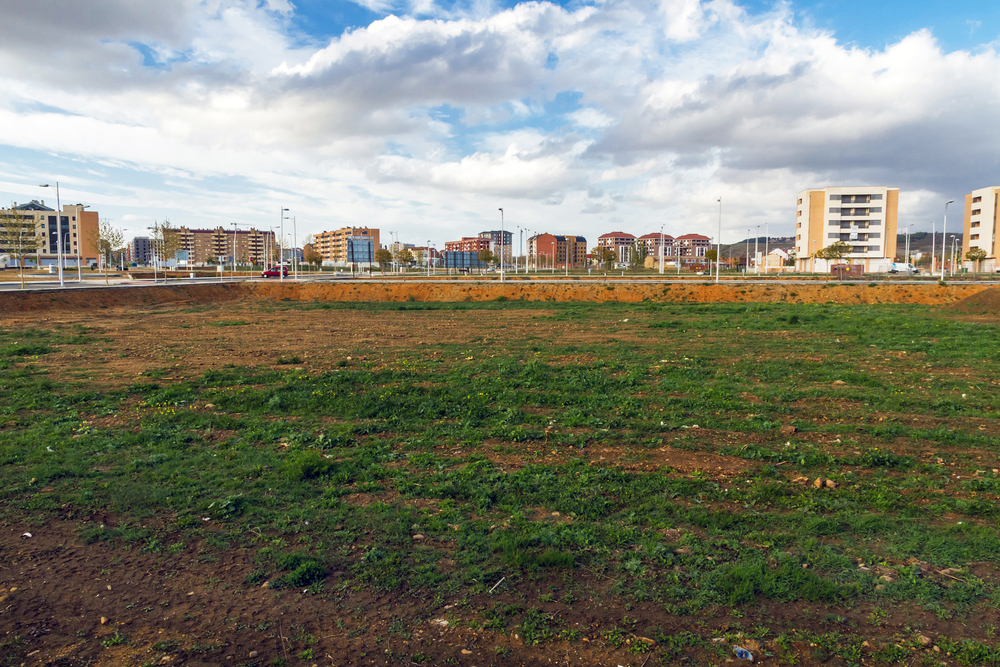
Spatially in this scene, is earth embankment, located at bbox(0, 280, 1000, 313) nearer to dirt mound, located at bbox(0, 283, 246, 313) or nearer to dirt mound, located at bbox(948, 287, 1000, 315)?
dirt mound, located at bbox(0, 283, 246, 313)

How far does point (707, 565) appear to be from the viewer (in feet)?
19.4

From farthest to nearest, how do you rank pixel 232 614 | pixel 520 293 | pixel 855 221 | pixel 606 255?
pixel 855 221
pixel 606 255
pixel 520 293
pixel 232 614

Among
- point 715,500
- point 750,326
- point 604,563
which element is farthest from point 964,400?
point 750,326

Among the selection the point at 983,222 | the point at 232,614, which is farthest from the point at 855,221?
the point at 232,614

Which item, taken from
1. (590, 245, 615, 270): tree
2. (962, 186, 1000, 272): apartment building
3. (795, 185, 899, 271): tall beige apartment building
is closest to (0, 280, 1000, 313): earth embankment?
(590, 245, 615, 270): tree

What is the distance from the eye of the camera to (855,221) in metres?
128

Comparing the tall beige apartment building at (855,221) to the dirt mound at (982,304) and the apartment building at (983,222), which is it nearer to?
the apartment building at (983,222)

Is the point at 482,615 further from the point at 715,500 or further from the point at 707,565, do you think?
the point at 715,500

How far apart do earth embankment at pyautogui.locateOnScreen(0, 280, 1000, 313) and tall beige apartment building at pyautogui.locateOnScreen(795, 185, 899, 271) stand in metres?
86.1

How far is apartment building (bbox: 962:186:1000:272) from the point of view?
Result: 12461 cm

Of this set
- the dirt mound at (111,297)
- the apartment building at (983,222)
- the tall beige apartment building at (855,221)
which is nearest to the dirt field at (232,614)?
the dirt mound at (111,297)

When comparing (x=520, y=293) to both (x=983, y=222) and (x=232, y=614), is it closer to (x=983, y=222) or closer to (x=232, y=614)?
(x=232, y=614)

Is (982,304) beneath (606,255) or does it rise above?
beneath

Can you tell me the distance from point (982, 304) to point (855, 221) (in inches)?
4163
